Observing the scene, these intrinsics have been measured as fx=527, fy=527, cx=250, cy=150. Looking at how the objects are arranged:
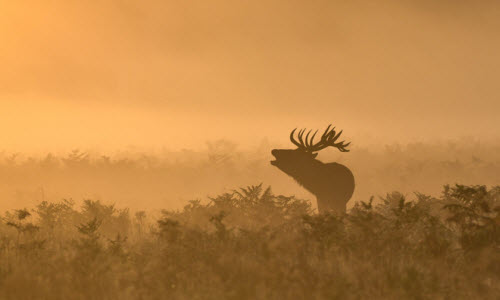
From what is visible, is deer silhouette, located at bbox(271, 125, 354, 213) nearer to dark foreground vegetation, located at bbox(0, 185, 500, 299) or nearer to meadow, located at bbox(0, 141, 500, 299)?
meadow, located at bbox(0, 141, 500, 299)

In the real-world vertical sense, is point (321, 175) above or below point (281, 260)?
above

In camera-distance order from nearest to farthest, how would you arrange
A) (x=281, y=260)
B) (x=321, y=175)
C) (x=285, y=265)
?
(x=285, y=265), (x=281, y=260), (x=321, y=175)

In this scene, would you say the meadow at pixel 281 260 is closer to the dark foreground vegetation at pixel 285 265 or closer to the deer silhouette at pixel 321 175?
the dark foreground vegetation at pixel 285 265

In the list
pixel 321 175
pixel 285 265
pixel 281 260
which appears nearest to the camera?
pixel 285 265

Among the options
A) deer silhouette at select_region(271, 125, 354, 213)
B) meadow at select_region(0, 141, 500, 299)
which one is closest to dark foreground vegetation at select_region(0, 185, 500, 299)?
meadow at select_region(0, 141, 500, 299)

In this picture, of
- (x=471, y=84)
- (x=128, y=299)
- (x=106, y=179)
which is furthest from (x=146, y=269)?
(x=471, y=84)

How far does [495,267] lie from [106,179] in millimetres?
17728

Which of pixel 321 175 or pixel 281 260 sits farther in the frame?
pixel 321 175

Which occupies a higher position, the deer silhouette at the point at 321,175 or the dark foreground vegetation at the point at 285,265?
the deer silhouette at the point at 321,175

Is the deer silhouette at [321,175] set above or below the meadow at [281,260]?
above

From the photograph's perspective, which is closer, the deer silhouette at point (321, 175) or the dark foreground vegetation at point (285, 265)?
the dark foreground vegetation at point (285, 265)

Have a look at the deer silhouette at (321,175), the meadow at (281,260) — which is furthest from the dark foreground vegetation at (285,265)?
the deer silhouette at (321,175)

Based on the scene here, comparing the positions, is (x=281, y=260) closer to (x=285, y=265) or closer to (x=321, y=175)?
(x=285, y=265)

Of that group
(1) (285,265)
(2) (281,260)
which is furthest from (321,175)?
(1) (285,265)
